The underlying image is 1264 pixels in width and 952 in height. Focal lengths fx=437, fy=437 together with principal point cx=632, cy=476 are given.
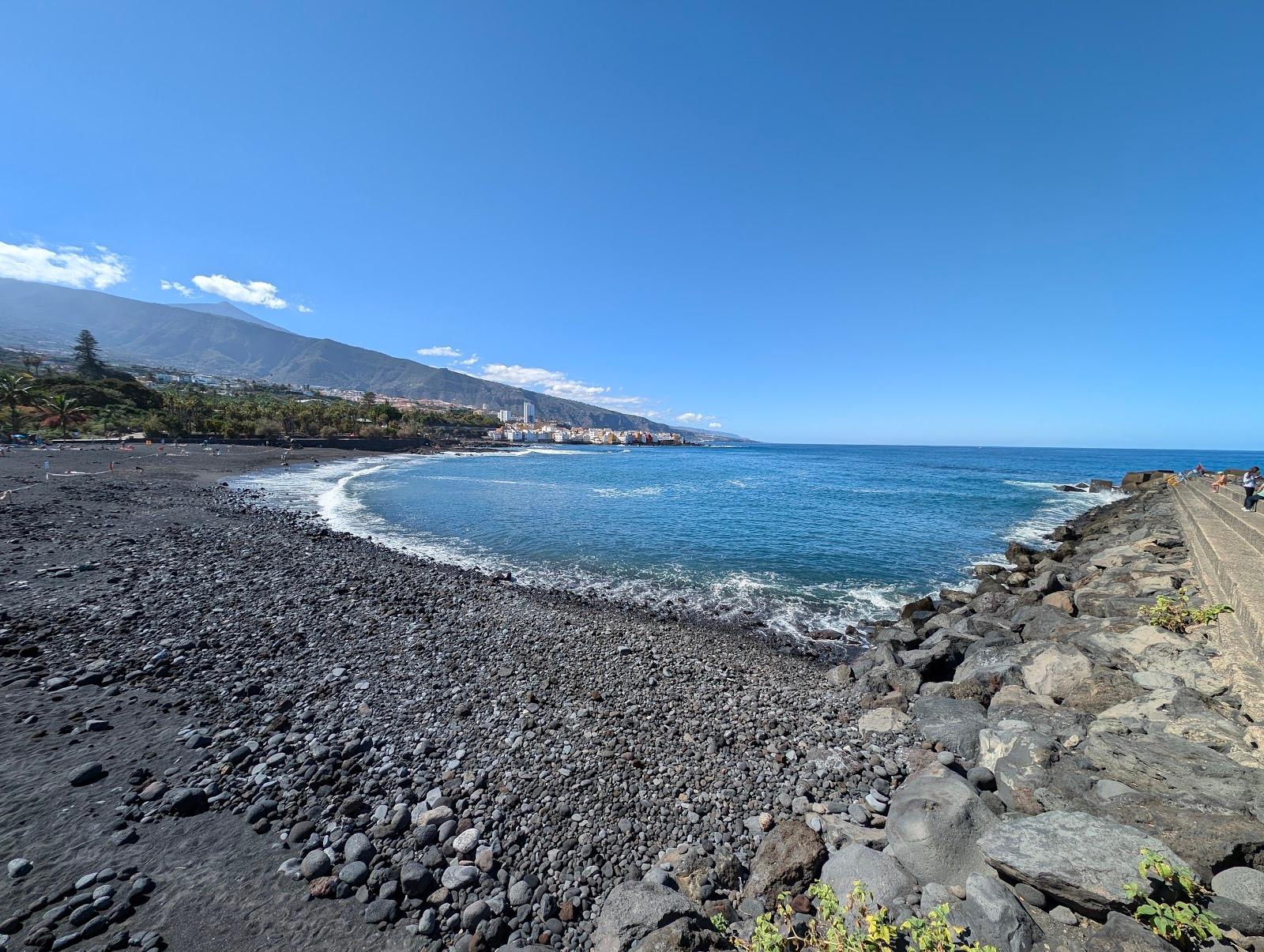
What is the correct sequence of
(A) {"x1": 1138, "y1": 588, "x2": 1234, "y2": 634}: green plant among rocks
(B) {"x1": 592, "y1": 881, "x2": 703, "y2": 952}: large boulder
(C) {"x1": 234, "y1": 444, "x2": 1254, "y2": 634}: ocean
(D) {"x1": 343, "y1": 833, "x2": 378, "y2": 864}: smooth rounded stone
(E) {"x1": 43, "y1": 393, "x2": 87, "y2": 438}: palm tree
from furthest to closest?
(E) {"x1": 43, "y1": 393, "x2": 87, "y2": 438}: palm tree, (C) {"x1": 234, "y1": 444, "x2": 1254, "y2": 634}: ocean, (A) {"x1": 1138, "y1": 588, "x2": 1234, "y2": 634}: green plant among rocks, (D) {"x1": 343, "y1": 833, "x2": 378, "y2": 864}: smooth rounded stone, (B) {"x1": 592, "y1": 881, "x2": 703, "y2": 952}: large boulder

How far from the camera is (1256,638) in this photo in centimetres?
580

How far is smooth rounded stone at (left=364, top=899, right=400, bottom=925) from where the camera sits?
3906 millimetres

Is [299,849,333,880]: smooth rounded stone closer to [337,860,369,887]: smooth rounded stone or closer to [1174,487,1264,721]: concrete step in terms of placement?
[337,860,369,887]: smooth rounded stone

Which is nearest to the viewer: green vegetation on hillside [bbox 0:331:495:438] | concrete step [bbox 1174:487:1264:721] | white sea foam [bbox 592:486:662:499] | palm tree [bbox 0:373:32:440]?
concrete step [bbox 1174:487:1264:721]

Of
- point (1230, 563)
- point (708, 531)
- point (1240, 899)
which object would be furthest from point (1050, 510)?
point (1240, 899)

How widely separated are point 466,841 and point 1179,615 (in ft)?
37.2

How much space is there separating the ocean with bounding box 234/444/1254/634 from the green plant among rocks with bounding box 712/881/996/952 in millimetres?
8829

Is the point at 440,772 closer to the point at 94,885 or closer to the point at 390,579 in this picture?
the point at 94,885

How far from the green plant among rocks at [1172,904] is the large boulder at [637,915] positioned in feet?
10.1

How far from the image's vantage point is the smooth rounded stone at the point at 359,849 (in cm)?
437

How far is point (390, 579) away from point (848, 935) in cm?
1264

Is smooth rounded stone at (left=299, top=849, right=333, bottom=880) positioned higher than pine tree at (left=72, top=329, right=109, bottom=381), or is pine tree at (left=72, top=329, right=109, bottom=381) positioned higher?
pine tree at (left=72, top=329, right=109, bottom=381)

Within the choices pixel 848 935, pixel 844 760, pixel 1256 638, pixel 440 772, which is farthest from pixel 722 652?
pixel 1256 638

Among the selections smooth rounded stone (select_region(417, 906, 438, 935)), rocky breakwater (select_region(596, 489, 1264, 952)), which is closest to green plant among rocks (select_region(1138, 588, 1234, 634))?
rocky breakwater (select_region(596, 489, 1264, 952))
